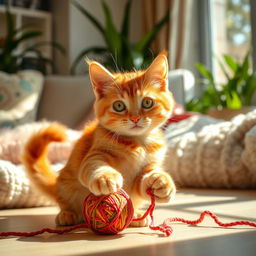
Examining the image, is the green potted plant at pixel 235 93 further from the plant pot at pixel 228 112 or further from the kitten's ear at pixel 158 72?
the kitten's ear at pixel 158 72

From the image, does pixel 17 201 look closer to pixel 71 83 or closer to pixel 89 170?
pixel 89 170

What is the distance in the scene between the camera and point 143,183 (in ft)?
2.91

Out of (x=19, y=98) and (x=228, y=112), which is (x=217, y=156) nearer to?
(x=228, y=112)

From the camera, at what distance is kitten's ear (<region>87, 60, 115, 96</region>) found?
3.13 feet

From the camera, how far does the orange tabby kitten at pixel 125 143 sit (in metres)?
0.87

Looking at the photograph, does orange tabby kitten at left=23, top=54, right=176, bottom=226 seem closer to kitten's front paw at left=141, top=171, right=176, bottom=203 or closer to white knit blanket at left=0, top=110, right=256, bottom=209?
kitten's front paw at left=141, top=171, right=176, bottom=203

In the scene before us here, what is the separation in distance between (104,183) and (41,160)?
0.46 meters

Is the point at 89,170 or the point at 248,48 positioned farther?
the point at 248,48

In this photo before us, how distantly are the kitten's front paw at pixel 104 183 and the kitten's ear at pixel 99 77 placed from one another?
25cm

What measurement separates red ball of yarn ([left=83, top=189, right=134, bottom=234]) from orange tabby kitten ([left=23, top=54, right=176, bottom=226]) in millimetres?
42

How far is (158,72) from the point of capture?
98 centimetres

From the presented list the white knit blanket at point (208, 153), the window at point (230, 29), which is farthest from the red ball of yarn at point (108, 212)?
the window at point (230, 29)

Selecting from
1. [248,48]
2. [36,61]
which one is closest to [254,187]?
[248,48]

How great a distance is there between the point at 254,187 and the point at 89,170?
0.93 m
